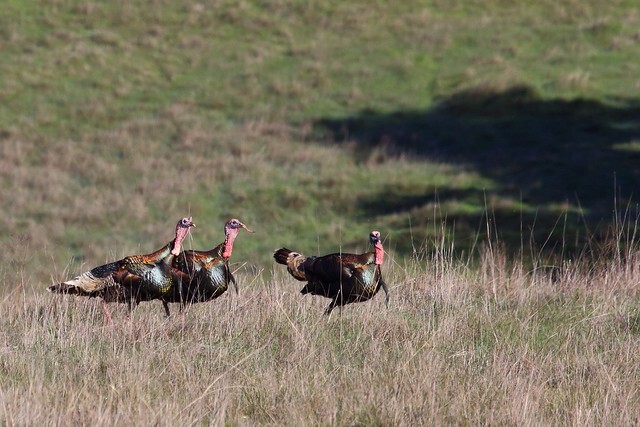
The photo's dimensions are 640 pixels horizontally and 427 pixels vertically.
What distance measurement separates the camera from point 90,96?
94.6 feet

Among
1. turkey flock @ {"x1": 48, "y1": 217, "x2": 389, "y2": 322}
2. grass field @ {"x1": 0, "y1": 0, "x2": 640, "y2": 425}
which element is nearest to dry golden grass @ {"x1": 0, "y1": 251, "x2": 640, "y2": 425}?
grass field @ {"x1": 0, "y1": 0, "x2": 640, "y2": 425}

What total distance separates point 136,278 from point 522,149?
60.6 feet

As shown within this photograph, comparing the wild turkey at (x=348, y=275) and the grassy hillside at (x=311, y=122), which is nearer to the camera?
the wild turkey at (x=348, y=275)

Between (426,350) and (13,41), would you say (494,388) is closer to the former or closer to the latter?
(426,350)

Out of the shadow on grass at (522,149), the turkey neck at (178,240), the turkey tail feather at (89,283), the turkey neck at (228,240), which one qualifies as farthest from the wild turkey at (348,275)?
the shadow on grass at (522,149)

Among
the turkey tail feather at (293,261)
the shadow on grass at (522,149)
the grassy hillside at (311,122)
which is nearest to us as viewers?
the turkey tail feather at (293,261)

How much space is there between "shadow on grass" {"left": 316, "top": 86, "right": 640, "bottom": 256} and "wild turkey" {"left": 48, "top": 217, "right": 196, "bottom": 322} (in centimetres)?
1151

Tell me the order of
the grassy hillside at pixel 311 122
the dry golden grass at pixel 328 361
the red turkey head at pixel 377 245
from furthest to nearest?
the grassy hillside at pixel 311 122, the red turkey head at pixel 377 245, the dry golden grass at pixel 328 361

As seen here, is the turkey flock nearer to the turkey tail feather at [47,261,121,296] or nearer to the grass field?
the turkey tail feather at [47,261,121,296]

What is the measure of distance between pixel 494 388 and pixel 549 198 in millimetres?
15330

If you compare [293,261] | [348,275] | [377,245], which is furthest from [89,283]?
[377,245]

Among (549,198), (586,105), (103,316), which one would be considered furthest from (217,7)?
(103,316)

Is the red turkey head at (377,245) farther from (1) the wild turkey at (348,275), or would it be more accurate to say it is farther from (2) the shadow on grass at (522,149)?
(2) the shadow on grass at (522,149)

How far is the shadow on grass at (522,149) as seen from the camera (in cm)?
1927
